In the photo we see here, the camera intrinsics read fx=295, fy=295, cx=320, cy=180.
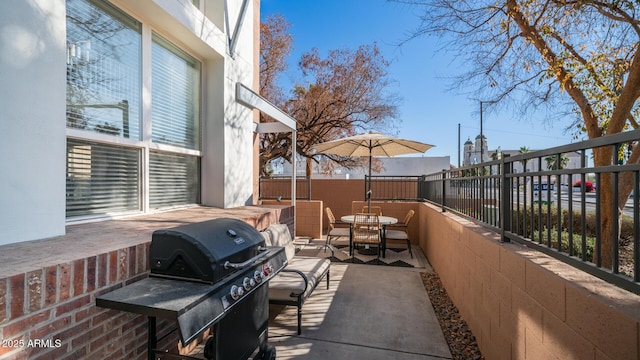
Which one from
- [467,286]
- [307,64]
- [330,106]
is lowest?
[467,286]

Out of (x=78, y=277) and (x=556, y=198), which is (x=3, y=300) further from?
(x=556, y=198)

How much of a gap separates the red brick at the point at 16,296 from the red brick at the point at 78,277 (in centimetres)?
23

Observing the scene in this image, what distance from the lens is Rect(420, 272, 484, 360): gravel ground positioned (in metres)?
2.77

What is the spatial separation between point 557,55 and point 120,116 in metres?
6.97

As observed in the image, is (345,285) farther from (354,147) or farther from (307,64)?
(307,64)

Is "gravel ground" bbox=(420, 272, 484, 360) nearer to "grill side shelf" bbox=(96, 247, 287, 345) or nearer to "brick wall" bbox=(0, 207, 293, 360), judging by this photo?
"grill side shelf" bbox=(96, 247, 287, 345)

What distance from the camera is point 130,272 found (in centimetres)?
184

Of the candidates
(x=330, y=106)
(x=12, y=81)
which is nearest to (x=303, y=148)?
(x=330, y=106)

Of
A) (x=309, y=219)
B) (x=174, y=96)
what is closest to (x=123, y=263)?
(x=174, y=96)

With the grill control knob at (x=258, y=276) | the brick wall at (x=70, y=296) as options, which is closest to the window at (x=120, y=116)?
the brick wall at (x=70, y=296)

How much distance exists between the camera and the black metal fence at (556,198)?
4.44ft

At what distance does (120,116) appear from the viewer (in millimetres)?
2984

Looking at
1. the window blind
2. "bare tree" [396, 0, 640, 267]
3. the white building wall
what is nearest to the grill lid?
the white building wall

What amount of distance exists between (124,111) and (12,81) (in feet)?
3.96
